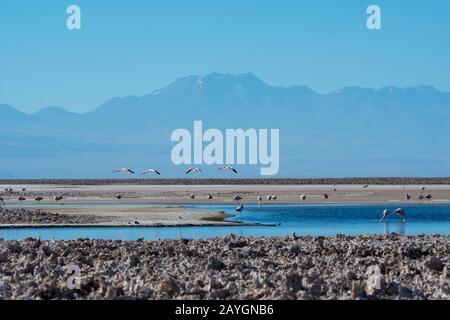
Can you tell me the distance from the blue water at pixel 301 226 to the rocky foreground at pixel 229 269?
23.6ft

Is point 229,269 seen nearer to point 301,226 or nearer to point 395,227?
point 395,227

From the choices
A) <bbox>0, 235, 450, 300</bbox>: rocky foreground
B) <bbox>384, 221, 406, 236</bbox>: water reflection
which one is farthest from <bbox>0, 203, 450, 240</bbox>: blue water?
<bbox>0, 235, 450, 300</bbox>: rocky foreground

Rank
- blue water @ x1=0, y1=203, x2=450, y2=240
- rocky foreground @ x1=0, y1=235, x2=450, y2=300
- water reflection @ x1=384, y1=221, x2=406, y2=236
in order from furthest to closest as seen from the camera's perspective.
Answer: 1. water reflection @ x1=384, y1=221, x2=406, y2=236
2. blue water @ x1=0, y1=203, x2=450, y2=240
3. rocky foreground @ x1=0, y1=235, x2=450, y2=300

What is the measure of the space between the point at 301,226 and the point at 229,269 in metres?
16.9

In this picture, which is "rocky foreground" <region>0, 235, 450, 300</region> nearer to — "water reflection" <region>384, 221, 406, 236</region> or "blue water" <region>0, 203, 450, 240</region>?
"blue water" <region>0, 203, 450, 240</region>

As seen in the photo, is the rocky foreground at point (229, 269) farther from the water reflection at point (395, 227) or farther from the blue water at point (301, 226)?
the water reflection at point (395, 227)

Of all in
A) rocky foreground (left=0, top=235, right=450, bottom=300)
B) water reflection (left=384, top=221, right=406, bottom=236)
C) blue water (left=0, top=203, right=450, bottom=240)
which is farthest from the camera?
water reflection (left=384, top=221, right=406, bottom=236)

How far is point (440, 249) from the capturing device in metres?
16.3

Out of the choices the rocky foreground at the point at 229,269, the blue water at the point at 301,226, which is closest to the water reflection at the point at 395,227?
the blue water at the point at 301,226

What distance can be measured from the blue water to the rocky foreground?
7.19 m

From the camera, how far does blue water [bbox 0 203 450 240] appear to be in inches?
1024

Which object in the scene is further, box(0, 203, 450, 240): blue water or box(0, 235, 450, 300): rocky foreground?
box(0, 203, 450, 240): blue water
